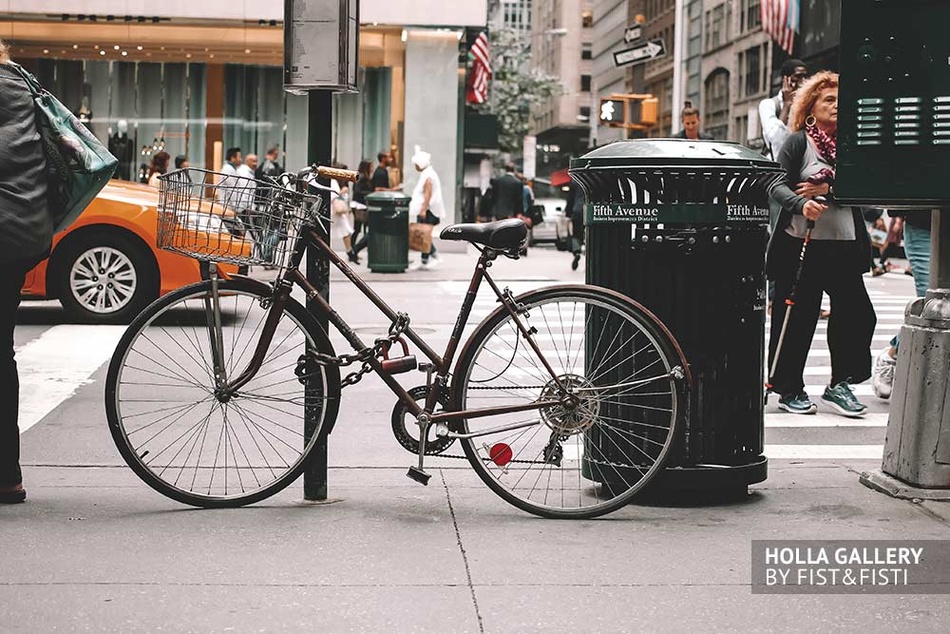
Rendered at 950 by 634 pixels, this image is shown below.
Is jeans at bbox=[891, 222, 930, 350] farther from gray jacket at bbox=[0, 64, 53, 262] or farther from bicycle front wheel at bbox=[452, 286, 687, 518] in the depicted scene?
gray jacket at bbox=[0, 64, 53, 262]

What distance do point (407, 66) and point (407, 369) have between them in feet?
75.8

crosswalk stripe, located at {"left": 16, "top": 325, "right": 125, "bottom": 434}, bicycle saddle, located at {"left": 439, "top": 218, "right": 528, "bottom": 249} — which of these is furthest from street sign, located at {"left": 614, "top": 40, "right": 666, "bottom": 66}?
bicycle saddle, located at {"left": 439, "top": 218, "right": 528, "bottom": 249}

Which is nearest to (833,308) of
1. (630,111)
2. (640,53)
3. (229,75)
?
(640,53)

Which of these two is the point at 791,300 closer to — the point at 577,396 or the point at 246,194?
the point at 577,396

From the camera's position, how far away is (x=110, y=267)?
1184 centimetres

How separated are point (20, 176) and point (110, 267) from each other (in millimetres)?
6834

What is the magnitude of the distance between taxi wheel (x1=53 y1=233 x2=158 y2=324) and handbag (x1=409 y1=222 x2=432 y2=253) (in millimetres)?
9449

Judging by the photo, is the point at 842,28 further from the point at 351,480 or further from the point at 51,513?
the point at 51,513

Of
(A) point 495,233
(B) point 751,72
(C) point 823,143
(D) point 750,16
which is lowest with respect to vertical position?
(A) point 495,233

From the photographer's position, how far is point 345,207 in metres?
21.7

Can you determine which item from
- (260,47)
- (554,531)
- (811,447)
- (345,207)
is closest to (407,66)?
(260,47)

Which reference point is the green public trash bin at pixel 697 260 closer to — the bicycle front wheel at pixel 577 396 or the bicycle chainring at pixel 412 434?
the bicycle front wheel at pixel 577 396

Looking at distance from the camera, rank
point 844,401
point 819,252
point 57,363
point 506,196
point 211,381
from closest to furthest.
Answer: point 211,381 < point 819,252 < point 844,401 < point 57,363 < point 506,196

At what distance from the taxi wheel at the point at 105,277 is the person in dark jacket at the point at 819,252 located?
19.9 feet
